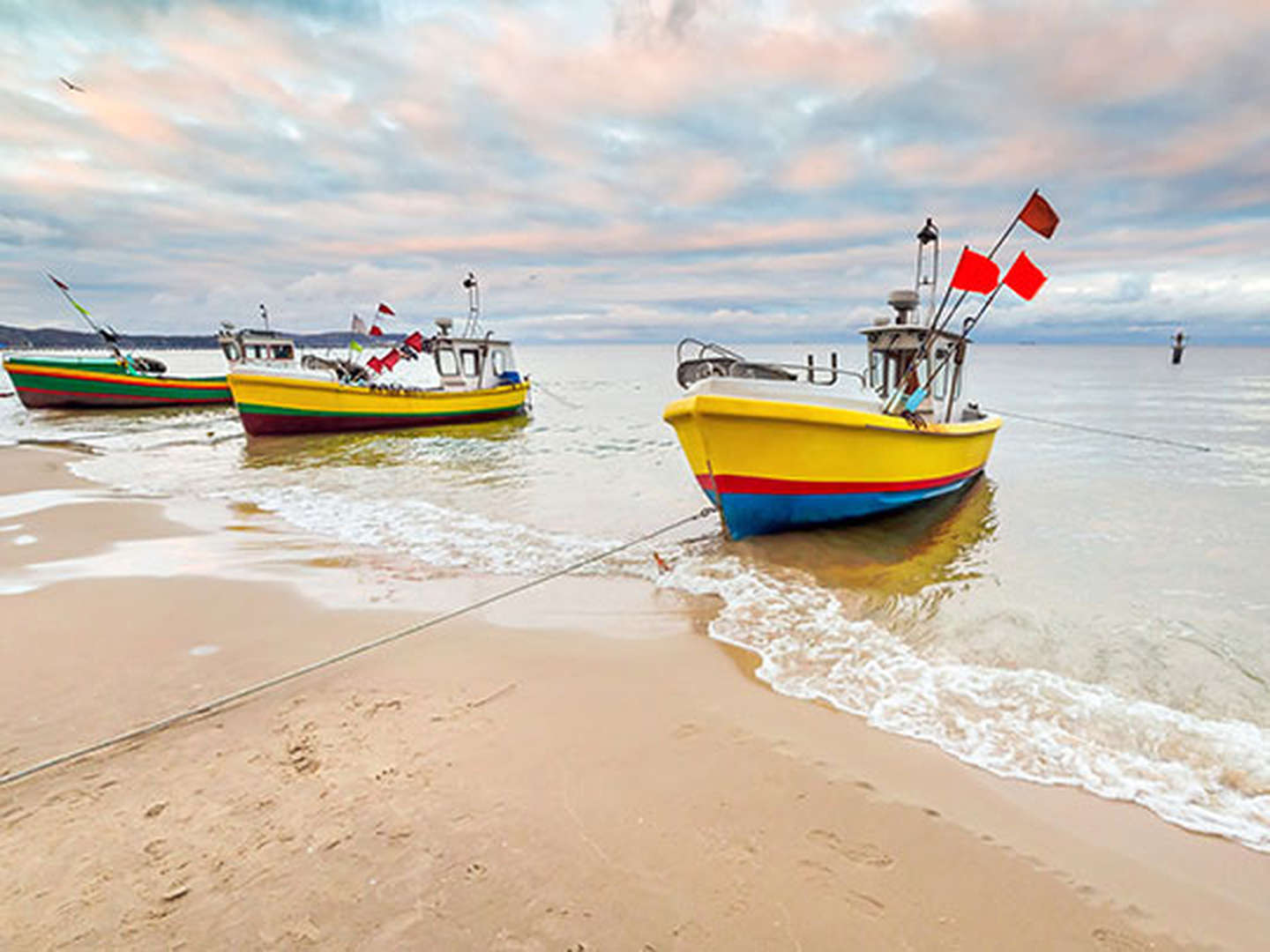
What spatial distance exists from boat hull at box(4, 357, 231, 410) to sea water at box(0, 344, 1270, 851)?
1300cm

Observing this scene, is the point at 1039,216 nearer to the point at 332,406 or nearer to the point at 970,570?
the point at 970,570

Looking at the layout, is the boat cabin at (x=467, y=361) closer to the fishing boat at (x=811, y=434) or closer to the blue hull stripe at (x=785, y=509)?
the fishing boat at (x=811, y=434)

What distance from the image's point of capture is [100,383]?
27125 mm

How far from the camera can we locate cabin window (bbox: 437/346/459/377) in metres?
23.0

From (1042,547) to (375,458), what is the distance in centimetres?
1492

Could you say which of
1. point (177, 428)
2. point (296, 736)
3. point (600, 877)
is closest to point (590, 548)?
point (296, 736)

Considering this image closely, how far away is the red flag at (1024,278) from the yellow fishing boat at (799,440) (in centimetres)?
134

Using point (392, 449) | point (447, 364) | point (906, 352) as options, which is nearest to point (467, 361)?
point (447, 364)

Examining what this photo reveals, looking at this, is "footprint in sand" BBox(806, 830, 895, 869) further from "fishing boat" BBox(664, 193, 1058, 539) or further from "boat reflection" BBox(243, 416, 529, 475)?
"boat reflection" BBox(243, 416, 529, 475)

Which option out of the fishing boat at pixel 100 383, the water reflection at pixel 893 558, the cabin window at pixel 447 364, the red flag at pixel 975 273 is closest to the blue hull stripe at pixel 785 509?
the water reflection at pixel 893 558

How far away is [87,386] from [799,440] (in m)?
33.6

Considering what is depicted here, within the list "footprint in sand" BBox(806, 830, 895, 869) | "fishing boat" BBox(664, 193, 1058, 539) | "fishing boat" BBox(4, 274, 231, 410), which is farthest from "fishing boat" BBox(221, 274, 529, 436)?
"footprint in sand" BBox(806, 830, 895, 869)

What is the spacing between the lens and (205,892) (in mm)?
2344

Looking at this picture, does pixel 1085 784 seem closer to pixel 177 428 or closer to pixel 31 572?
pixel 31 572
